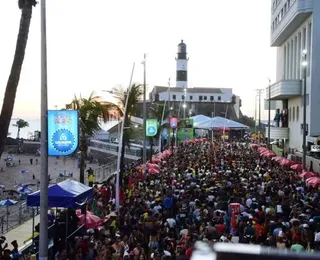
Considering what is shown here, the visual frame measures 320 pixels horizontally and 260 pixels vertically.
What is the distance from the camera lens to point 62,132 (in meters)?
12.1

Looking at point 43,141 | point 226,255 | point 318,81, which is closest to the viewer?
point 226,255

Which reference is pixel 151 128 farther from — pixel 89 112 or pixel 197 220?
pixel 197 220

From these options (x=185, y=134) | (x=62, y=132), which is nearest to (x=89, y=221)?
(x=62, y=132)

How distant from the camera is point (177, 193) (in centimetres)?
2123

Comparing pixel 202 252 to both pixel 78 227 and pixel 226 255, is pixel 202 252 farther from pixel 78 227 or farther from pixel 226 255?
pixel 78 227

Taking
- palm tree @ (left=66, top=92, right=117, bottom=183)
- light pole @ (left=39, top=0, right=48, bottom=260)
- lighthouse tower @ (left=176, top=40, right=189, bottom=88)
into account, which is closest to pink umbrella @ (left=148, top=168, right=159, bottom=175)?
palm tree @ (left=66, top=92, right=117, bottom=183)

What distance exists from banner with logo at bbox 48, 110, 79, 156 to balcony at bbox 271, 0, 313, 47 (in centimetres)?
4063

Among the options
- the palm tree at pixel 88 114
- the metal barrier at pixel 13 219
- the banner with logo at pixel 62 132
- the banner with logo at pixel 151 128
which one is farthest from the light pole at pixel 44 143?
the banner with logo at pixel 151 128

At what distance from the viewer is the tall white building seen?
4800 centimetres

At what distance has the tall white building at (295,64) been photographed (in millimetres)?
48000

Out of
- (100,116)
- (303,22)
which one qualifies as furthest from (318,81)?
(100,116)

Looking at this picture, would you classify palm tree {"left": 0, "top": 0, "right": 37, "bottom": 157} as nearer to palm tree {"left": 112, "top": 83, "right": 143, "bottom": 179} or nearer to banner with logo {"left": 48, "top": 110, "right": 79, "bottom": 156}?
banner with logo {"left": 48, "top": 110, "right": 79, "bottom": 156}

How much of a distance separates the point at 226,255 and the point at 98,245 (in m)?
11.6

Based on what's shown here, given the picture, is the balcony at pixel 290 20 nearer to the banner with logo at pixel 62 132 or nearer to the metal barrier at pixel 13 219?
the metal barrier at pixel 13 219
